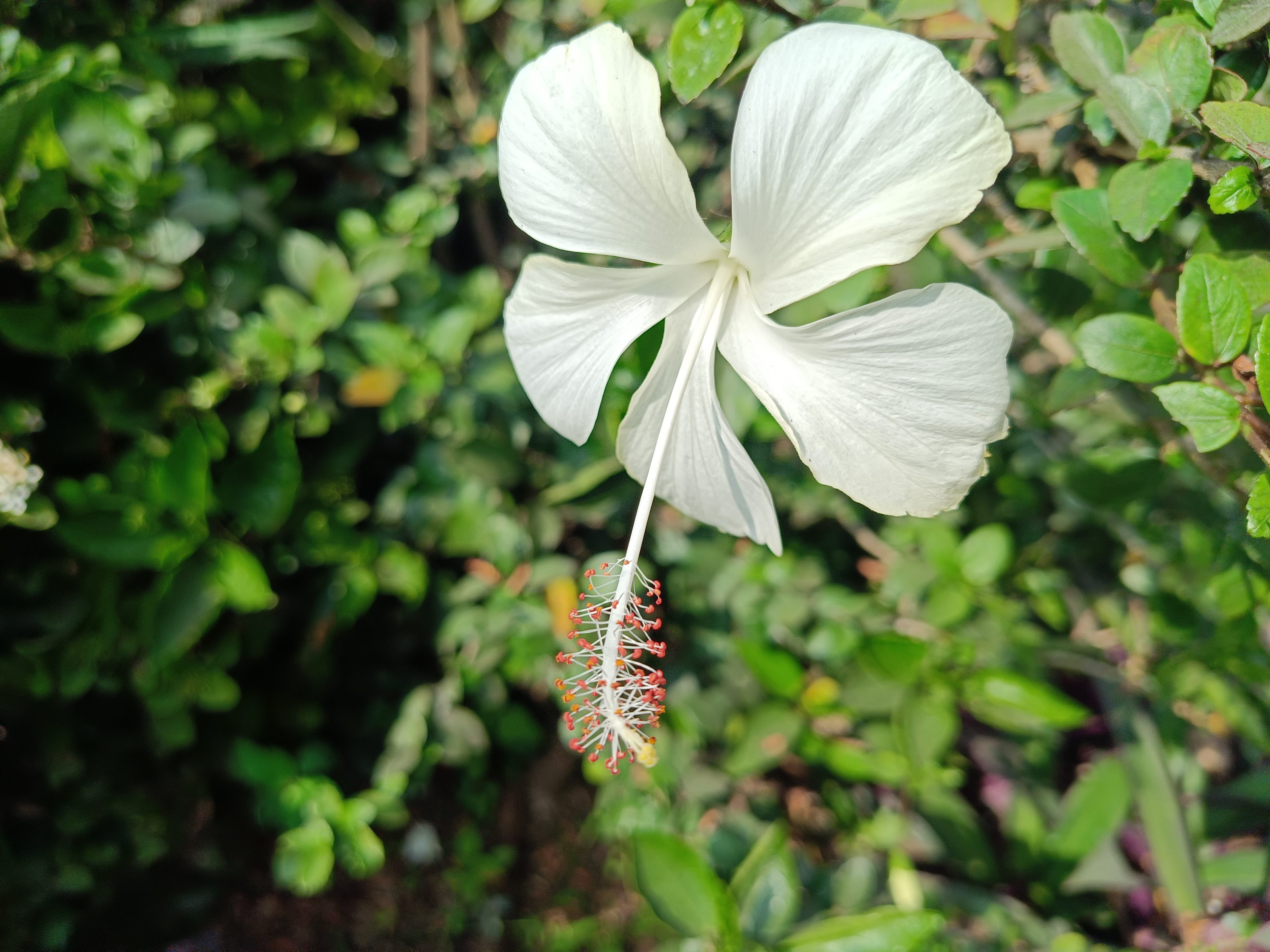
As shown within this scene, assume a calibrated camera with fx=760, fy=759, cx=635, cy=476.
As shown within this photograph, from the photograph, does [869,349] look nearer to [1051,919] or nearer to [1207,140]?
[1207,140]

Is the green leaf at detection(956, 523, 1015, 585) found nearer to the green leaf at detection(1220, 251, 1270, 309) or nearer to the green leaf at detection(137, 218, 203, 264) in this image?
the green leaf at detection(1220, 251, 1270, 309)

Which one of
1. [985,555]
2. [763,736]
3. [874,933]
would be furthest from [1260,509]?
[763,736]

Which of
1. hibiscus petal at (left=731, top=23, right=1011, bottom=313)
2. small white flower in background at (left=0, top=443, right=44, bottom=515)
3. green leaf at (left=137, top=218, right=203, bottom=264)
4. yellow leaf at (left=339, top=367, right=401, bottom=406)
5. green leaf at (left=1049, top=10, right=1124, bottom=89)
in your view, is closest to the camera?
hibiscus petal at (left=731, top=23, right=1011, bottom=313)

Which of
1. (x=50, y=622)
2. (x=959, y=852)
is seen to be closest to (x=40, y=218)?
(x=50, y=622)

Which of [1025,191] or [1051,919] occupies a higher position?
[1025,191]

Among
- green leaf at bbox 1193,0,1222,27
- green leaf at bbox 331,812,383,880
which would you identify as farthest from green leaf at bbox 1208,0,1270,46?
green leaf at bbox 331,812,383,880

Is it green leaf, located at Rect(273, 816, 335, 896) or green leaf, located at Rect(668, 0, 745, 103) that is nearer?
green leaf, located at Rect(668, 0, 745, 103)
